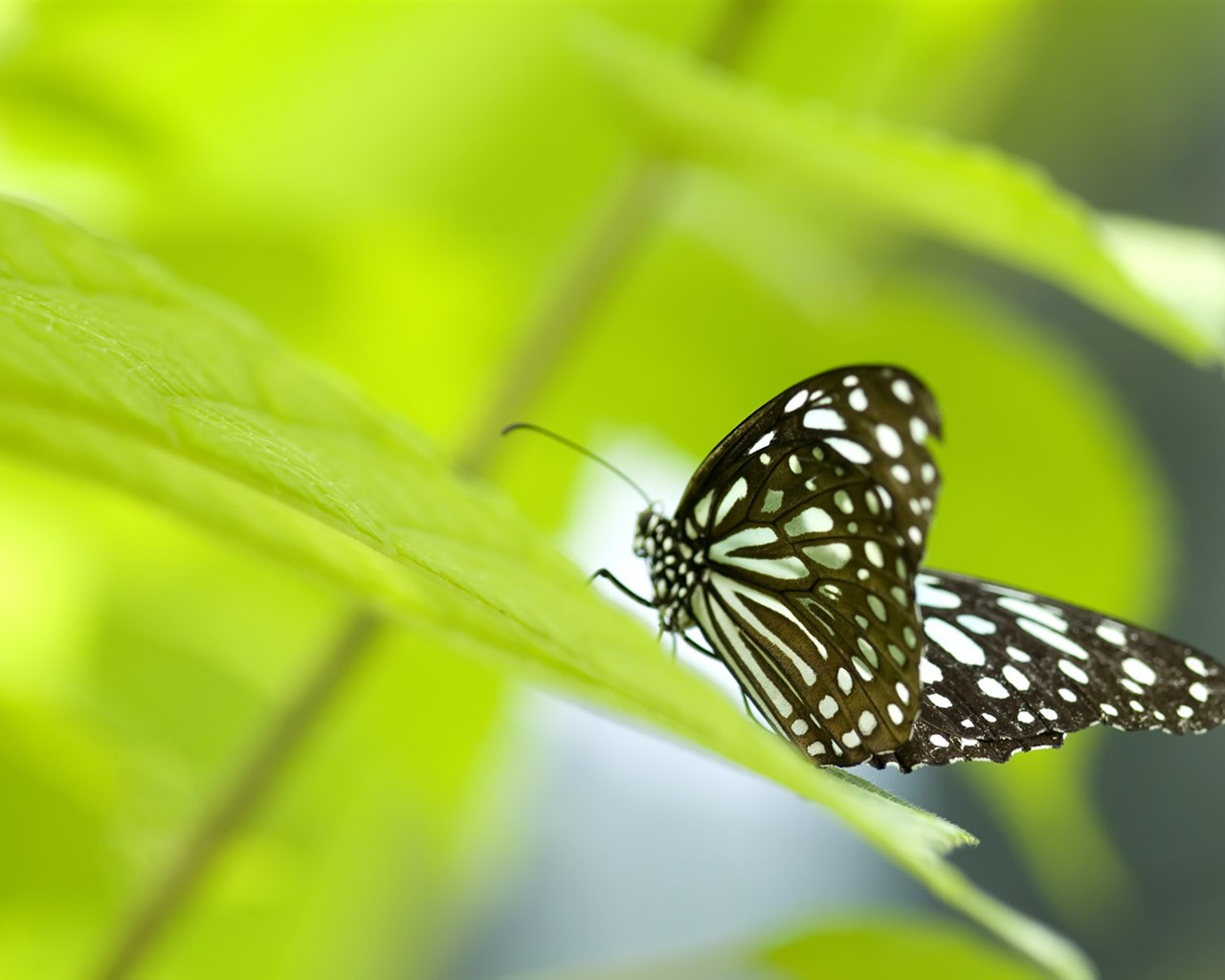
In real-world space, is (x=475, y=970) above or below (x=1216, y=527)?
below

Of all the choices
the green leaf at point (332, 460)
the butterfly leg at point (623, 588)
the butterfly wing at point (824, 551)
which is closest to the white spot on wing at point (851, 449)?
the butterfly wing at point (824, 551)

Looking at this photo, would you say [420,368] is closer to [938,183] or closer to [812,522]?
[812,522]

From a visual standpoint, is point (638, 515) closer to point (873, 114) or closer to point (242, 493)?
point (873, 114)

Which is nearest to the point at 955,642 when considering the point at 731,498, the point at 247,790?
the point at 731,498

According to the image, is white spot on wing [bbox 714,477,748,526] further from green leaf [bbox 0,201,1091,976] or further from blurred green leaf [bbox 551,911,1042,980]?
green leaf [bbox 0,201,1091,976]

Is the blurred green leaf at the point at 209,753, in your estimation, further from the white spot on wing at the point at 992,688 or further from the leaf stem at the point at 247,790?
the white spot on wing at the point at 992,688

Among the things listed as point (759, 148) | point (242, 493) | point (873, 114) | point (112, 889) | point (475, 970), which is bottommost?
point (475, 970)

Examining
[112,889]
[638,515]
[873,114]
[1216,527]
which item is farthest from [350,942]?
[1216,527]
